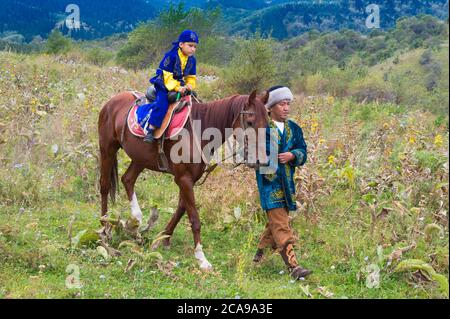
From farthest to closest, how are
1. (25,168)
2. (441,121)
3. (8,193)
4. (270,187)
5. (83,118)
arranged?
(441,121) < (83,118) < (25,168) < (8,193) < (270,187)

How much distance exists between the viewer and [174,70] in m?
5.37

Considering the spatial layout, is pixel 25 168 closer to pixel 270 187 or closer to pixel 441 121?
pixel 270 187

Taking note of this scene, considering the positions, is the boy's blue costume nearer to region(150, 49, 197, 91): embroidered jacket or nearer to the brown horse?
region(150, 49, 197, 91): embroidered jacket

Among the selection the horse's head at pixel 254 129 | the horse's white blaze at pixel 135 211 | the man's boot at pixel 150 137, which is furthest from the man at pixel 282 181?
the horse's white blaze at pixel 135 211

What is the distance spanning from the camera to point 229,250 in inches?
225

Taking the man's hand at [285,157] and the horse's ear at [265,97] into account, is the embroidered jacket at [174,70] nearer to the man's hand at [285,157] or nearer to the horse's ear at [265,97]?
the horse's ear at [265,97]

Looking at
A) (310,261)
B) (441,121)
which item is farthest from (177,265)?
(441,121)

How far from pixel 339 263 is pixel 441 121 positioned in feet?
21.3

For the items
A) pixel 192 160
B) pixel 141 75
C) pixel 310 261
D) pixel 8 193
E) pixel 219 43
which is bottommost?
pixel 310 261

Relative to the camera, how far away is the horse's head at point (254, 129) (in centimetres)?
452

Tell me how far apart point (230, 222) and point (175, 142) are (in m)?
1.36

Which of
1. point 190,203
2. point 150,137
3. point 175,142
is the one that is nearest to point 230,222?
point 190,203

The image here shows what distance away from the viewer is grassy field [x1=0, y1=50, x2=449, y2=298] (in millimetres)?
4570

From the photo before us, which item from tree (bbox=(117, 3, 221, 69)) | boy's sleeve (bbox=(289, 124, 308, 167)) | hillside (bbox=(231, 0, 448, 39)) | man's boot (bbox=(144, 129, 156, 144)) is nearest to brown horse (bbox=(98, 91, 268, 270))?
man's boot (bbox=(144, 129, 156, 144))
